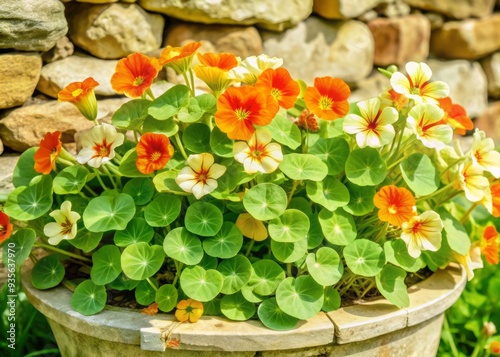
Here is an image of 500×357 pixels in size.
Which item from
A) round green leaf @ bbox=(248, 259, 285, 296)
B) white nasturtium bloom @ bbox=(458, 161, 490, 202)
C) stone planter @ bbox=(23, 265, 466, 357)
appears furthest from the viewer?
white nasturtium bloom @ bbox=(458, 161, 490, 202)

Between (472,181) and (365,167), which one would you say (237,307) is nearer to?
(365,167)

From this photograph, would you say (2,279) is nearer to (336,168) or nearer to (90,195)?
(90,195)

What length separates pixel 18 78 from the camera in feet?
6.15

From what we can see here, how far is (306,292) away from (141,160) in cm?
52

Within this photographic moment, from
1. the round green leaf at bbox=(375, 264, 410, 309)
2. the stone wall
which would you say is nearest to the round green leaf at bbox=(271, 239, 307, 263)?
the round green leaf at bbox=(375, 264, 410, 309)

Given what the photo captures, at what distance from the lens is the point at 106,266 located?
160 cm

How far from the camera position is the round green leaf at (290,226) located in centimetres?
155

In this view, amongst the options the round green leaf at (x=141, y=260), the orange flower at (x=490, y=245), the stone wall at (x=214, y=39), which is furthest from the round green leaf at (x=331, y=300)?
the stone wall at (x=214, y=39)

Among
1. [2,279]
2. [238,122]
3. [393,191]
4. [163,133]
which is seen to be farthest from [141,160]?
[2,279]

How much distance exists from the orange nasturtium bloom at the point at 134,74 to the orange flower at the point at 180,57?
0.03m

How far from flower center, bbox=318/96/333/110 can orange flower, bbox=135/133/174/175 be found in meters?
0.41

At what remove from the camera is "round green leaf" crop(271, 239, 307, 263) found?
1572mm

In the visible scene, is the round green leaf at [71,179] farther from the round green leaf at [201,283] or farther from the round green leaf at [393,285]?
the round green leaf at [393,285]

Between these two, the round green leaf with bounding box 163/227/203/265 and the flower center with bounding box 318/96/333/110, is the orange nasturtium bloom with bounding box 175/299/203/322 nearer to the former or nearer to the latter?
the round green leaf with bounding box 163/227/203/265
